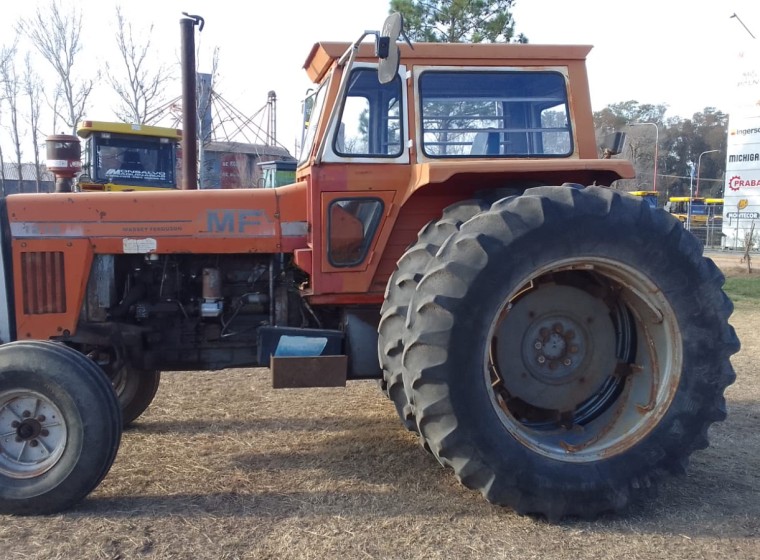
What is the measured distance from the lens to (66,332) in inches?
166

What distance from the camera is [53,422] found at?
369cm

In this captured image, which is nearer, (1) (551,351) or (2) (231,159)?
(1) (551,351)

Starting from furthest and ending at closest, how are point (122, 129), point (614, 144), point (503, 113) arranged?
point (122, 129) < point (614, 144) < point (503, 113)

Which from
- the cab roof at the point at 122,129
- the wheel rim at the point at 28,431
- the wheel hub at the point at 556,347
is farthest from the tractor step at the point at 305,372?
the cab roof at the point at 122,129

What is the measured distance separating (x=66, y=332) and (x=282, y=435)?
1.59 metres

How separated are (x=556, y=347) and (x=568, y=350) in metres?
0.07

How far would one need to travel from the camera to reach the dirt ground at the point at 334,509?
3.22 metres

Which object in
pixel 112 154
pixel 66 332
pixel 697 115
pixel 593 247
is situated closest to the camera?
pixel 593 247

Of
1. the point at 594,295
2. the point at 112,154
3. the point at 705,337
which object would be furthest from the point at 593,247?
the point at 112,154

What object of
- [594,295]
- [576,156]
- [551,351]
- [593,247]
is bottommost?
[551,351]

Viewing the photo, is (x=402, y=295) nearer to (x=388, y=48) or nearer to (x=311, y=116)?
(x=388, y=48)

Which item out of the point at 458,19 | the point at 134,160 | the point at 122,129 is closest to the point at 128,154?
the point at 134,160

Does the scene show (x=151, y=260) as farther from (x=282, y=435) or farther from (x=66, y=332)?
(x=282, y=435)

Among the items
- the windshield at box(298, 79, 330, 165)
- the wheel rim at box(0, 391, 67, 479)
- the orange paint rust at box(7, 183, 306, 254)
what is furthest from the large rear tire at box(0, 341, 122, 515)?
the windshield at box(298, 79, 330, 165)
